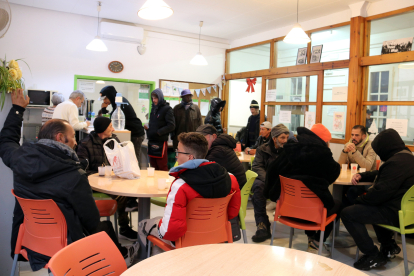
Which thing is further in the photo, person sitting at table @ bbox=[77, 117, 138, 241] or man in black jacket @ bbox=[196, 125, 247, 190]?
person sitting at table @ bbox=[77, 117, 138, 241]

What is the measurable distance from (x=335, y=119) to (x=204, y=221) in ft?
13.8

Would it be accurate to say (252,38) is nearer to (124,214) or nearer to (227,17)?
(227,17)

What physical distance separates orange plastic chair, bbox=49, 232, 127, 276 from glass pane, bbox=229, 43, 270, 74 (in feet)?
20.0

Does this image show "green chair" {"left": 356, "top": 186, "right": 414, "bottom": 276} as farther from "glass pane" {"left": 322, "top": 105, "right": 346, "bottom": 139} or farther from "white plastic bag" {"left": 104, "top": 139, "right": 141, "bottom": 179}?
"glass pane" {"left": 322, "top": 105, "right": 346, "bottom": 139}

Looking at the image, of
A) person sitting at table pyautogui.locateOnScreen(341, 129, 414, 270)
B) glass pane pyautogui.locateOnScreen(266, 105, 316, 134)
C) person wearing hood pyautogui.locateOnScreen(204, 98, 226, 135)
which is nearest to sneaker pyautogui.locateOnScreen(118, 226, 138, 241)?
person sitting at table pyautogui.locateOnScreen(341, 129, 414, 270)

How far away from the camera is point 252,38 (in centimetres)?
739

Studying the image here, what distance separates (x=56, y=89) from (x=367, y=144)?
5416 millimetres

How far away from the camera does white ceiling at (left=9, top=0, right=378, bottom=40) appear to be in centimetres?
530

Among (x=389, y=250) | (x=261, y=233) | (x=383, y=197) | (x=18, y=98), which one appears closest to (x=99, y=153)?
(x=18, y=98)

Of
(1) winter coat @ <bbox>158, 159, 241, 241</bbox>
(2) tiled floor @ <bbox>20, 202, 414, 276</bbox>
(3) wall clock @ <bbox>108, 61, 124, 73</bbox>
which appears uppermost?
(3) wall clock @ <bbox>108, 61, 124, 73</bbox>

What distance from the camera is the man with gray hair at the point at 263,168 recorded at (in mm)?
3801

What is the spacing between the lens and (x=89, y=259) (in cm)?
136

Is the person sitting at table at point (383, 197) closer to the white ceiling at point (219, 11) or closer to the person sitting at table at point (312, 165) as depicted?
the person sitting at table at point (312, 165)

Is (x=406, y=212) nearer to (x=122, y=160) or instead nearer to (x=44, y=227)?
(x=122, y=160)
